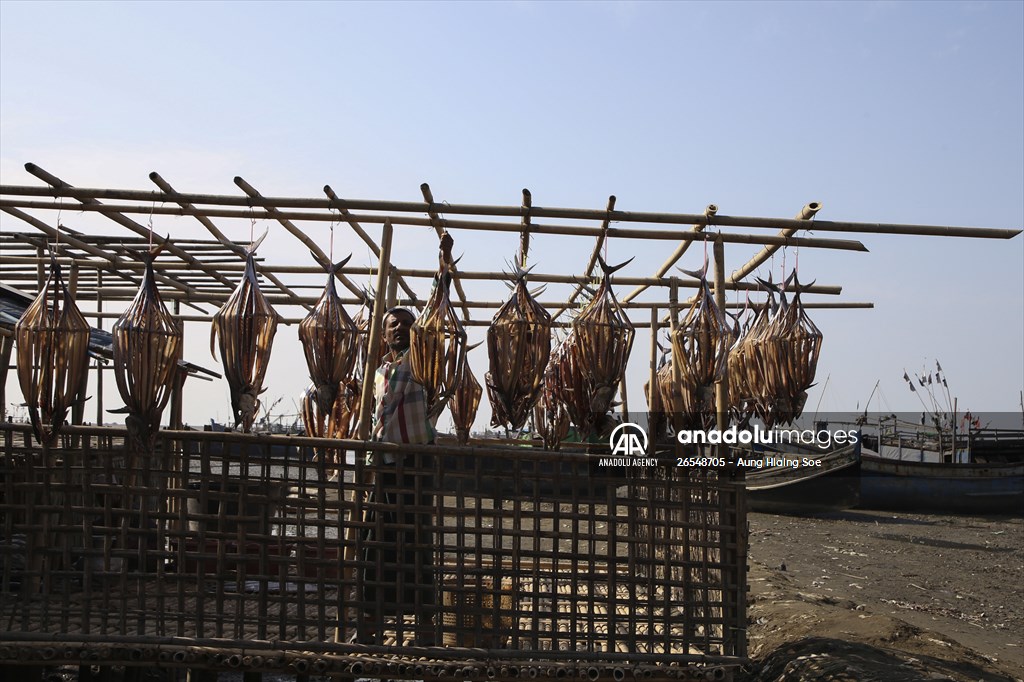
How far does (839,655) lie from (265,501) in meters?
3.91

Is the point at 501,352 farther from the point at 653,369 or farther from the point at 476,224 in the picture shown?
the point at 653,369

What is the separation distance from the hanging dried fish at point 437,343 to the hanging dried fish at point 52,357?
1.74 meters

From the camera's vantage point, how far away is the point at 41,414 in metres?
4.17

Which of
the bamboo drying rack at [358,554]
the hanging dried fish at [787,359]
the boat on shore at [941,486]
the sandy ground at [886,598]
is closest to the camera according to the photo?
the bamboo drying rack at [358,554]

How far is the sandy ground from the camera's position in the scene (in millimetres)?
5629

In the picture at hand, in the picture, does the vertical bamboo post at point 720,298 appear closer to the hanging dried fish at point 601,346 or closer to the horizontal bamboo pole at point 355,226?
the hanging dried fish at point 601,346

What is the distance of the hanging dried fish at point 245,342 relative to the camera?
4.34 m

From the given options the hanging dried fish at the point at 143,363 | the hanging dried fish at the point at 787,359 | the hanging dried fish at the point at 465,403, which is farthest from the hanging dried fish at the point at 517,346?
the hanging dried fish at the point at 465,403

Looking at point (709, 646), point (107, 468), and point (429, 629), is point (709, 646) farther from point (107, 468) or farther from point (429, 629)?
point (107, 468)

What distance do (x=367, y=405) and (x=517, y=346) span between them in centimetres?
89

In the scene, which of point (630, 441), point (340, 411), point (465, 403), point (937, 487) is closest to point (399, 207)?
point (630, 441)

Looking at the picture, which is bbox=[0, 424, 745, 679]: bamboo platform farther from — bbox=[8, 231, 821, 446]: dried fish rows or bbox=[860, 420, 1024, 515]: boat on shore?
bbox=[860, 420, 1024, 515]: boat on shore

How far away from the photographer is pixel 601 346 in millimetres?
4598

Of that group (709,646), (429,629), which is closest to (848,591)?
(709,646)
